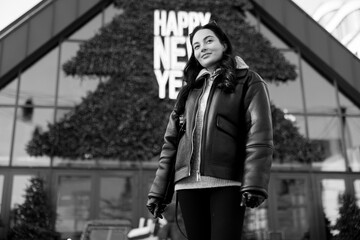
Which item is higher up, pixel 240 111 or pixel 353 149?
pixel 353 149

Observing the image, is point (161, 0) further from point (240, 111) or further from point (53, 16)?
point (240, 111)

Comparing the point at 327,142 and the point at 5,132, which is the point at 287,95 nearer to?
the point at 327,142

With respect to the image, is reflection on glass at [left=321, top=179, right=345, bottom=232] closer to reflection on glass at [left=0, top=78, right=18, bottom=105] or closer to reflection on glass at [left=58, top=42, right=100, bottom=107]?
reflection on glass at [left=58, top=42, right=100, bottom=107]

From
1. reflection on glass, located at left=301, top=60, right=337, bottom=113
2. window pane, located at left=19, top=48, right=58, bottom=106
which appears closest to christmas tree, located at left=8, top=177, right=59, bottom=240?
window pane, located at left=19, top=48, right=58, bottom=106

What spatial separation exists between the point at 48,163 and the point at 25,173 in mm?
550

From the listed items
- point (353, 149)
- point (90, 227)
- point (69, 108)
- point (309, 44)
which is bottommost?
point (90, 227)

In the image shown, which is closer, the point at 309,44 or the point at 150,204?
the point at 150,204

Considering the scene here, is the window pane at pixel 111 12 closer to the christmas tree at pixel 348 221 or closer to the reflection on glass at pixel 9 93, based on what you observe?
the reflection on glass at pixel 9 93

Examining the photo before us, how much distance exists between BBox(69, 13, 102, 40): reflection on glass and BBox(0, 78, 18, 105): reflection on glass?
1913mm

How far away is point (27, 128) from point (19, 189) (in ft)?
4.75

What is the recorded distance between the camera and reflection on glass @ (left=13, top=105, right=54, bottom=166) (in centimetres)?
1077

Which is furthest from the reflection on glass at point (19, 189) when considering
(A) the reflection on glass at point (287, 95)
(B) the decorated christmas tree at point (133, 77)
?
(A) the reflection on glass at point (287, 95)

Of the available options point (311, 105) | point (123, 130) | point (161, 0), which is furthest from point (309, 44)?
point (123, 130)

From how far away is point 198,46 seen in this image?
2.26 meters
